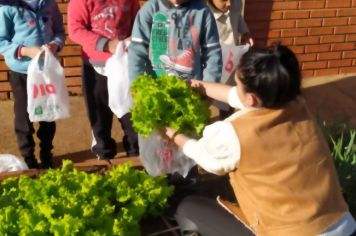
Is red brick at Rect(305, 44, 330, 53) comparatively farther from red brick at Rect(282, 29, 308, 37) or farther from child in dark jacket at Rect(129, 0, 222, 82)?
child in dark jacket at Rect(129, 0, 222, 82)

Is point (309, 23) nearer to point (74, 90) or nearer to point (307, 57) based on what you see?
point (307, 57)

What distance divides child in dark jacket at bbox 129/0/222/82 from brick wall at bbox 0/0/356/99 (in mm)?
2206

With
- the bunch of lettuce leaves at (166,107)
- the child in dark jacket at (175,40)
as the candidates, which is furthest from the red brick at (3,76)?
the bunch of lettuce leaves at (166,107)

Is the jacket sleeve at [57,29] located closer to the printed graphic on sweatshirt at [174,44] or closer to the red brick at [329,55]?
the printed graphic on sweatshirt at [174,44]

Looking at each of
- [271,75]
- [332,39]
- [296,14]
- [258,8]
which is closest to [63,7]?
[258,8]

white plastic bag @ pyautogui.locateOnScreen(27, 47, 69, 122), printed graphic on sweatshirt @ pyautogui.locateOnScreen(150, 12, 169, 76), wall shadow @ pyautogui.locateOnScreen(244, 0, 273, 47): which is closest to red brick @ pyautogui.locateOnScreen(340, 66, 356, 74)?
wall shadow @ pyautogui.locateOnScreen(244, 0, 273, 47)

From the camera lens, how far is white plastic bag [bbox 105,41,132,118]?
13.9 ft

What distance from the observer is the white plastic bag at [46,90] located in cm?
422

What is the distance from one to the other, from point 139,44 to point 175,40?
0.23m

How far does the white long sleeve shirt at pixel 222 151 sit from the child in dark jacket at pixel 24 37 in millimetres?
1639

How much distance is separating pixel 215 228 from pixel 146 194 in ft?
1.37

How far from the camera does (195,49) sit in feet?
13.0

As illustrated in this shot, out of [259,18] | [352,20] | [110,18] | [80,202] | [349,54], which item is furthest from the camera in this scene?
[349,54]

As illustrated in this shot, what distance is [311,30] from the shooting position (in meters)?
6.67
